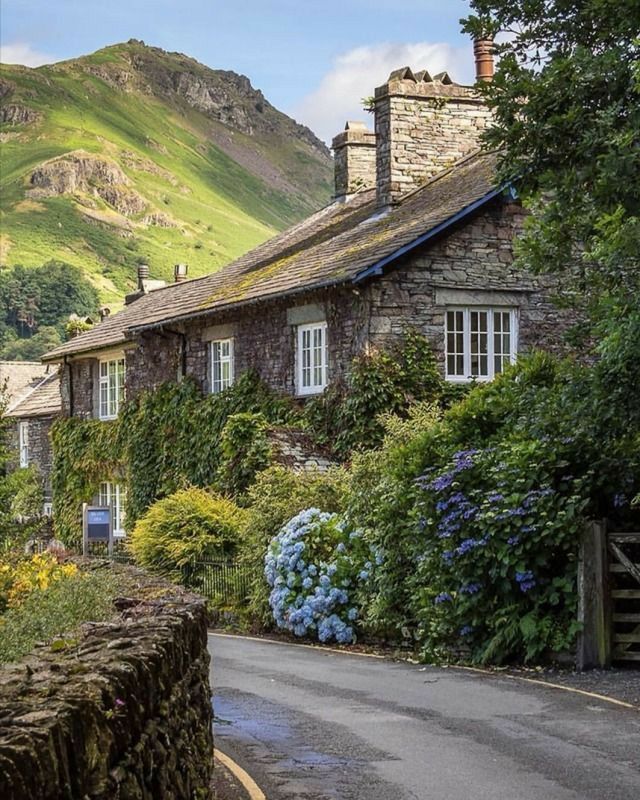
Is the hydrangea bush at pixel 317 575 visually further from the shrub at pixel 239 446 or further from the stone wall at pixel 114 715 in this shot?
the stone wall at pixel 114 715

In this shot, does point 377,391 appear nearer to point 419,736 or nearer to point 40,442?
point 419,736

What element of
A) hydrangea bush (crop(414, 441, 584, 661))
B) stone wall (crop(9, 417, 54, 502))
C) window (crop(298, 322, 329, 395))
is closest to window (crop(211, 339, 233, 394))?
window (crop(298, 322, 329, 395))

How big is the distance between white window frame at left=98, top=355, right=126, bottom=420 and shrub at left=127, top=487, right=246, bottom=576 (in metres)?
11.4

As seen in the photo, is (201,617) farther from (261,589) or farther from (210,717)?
(261,589)

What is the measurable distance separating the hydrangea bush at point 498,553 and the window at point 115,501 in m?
20.2

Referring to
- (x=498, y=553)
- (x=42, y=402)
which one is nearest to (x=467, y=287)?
(x=498, y=553)

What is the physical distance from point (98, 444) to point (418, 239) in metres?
15.1

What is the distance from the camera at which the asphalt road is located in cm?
1042

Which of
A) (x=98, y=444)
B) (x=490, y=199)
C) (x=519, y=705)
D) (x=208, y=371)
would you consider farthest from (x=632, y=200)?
(x=98, y=444)

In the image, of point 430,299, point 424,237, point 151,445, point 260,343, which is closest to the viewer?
point 424,237

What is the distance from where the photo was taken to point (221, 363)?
1309 inches

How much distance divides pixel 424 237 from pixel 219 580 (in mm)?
7597

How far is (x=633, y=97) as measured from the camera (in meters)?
17.5

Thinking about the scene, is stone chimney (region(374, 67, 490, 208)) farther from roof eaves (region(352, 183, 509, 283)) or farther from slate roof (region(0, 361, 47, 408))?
slate roof (region(0, 361, 47, 408))
